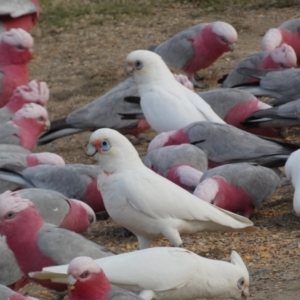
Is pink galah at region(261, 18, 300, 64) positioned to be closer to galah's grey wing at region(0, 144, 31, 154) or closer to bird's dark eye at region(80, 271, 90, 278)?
galah's grey wing at region(0, 144, 31, 154)

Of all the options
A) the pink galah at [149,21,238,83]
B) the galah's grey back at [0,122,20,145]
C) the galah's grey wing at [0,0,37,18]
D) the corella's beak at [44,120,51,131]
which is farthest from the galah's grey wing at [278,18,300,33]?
the galah's grey back at [0,122,20,145]

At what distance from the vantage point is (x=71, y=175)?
258 inches

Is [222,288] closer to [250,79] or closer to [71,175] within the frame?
[71,175]

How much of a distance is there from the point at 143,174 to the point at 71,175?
111 centimetres

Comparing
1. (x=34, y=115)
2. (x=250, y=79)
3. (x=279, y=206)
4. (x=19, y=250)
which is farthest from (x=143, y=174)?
(x=250, y=79)

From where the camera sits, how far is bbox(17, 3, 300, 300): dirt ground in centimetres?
546

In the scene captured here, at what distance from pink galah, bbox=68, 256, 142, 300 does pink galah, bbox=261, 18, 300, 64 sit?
514cm

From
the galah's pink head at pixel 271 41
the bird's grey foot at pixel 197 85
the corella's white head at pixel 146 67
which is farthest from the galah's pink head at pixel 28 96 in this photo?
the galah's pink head at pixel 271 41

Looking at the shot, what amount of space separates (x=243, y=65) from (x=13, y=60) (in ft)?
6.31

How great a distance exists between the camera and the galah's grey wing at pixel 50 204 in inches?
232

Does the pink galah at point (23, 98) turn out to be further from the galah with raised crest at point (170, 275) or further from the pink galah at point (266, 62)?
the galah with raised crest at point (170, 275)

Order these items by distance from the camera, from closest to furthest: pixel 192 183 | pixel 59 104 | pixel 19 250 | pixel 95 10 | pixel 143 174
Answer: pixel 19 250, pixel 143 174, pixel 192 183, pixel 59 104, pixel 95 10

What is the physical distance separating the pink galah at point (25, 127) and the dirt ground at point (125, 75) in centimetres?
35

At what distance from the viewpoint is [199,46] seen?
9.02m
